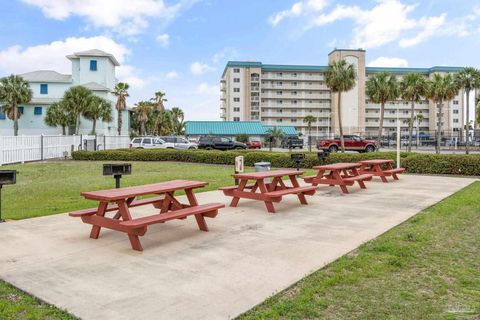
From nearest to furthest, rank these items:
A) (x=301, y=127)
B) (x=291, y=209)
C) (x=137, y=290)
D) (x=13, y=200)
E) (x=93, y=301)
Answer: (x=93, y=301)
(x=137, y=290)
(x=291, y=209)
(x=13, y=200)
(x=301, y=127)

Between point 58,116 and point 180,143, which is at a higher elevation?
point 58,116

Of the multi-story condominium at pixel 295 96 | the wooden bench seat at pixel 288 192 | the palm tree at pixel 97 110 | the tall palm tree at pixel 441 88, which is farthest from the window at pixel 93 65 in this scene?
the wooden bench seat at pixel 288 192

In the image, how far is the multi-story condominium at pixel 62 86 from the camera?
48.8m

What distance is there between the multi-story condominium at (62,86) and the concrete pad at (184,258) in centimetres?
4426

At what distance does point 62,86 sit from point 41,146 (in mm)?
27497

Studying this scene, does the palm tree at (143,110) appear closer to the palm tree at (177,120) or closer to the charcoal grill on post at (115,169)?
the palm tree at (177,120)

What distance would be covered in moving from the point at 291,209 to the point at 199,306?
16.7 ft

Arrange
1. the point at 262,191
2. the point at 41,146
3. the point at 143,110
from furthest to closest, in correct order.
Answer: the point at 143,110 < the point at 41,146 < the point at 262,191

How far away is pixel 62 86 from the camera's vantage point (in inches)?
2015

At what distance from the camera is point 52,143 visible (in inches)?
1104

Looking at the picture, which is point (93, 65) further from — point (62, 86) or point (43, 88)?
point (43, 88)

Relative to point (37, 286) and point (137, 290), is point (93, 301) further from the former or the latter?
point (37, 286)

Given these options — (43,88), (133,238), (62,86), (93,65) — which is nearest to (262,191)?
(133,238)

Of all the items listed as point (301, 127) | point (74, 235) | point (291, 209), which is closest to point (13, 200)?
point (74, 235)
